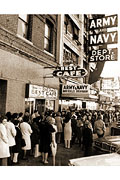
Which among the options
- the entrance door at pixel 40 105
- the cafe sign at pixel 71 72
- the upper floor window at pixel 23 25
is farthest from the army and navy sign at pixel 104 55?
the entrance door at pixel 40 105

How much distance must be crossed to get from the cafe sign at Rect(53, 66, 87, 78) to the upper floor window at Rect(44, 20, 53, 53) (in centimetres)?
256

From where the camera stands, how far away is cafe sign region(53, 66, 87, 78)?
9922mm

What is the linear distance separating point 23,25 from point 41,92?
3.77 meters

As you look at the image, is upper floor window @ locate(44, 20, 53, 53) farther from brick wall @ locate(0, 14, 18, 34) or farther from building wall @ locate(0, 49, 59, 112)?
brick wall @ locate(0, 14, 18, 34)

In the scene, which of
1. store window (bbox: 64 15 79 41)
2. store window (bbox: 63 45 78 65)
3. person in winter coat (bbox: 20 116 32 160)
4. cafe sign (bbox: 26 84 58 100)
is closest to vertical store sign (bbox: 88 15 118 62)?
cafe sign (bbox: 26 84 58 100)

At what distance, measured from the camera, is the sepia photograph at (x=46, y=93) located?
6.63 metres

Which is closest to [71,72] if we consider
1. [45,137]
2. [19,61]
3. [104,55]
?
[104,55]

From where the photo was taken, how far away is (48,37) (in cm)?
1274

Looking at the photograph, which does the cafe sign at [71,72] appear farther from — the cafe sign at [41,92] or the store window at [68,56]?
the store window at [68,56]

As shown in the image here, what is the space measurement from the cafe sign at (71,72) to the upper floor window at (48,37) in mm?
2562
